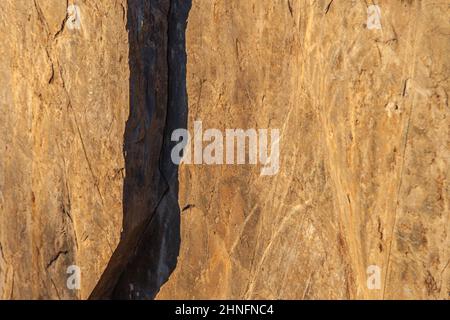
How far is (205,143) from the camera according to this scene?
524 centimetres

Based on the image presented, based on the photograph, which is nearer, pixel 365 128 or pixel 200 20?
pixel 365 128

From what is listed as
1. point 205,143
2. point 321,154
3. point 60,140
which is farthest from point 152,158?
point 321,154

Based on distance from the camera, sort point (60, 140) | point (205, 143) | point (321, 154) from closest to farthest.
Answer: point (321, 154), point (60, 140), point (205, 143)

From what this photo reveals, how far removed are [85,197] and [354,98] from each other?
190 centimetres

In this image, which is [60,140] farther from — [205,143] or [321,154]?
[321,154]

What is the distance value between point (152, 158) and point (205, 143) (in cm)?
39

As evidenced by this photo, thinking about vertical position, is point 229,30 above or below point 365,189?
above

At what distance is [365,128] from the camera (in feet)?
15.4

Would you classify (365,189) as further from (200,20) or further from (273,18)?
(200,20)

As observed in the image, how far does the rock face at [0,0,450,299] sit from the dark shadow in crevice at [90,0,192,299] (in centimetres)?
1

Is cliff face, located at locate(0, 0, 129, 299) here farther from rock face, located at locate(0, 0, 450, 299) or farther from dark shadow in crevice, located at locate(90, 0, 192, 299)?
dark shadow in crevice, located at locate(90, 0, 192, 299)

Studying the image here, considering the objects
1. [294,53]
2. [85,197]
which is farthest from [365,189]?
[85,197]

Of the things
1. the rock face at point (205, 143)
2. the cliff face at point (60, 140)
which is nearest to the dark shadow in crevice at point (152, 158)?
the rock face at point (205, 143)

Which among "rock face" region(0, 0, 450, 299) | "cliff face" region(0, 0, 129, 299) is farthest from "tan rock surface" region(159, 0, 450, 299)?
"cliff face" region(0, 0, 129, 299)
